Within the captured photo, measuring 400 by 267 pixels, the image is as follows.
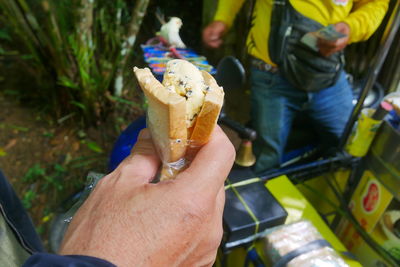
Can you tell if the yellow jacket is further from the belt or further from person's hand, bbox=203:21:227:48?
the belt

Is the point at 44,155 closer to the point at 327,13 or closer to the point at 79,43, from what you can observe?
the point at 79,43

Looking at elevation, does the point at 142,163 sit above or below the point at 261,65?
above

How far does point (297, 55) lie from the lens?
4.71ft

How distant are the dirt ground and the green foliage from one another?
0.23 m

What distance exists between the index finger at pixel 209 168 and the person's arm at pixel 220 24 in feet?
2.42

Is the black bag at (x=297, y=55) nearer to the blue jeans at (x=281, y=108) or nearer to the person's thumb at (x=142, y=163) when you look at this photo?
the blue jeans at (x=281, y=108)

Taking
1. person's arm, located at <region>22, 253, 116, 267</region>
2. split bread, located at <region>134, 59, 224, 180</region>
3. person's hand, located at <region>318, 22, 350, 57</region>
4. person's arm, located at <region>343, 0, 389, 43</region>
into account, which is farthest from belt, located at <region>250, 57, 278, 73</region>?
person's arm, located at <region>22, 253, 116, 267</region>

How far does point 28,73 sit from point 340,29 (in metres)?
2.61

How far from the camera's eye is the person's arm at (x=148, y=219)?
0.53m

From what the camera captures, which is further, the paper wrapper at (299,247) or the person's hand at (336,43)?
the person's hand at (336,43)

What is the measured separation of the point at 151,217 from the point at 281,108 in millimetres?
1273

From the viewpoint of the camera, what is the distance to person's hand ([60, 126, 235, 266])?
0.54 metres

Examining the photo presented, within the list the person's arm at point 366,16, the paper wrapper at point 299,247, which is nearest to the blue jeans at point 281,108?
the person's arm at point 366,16

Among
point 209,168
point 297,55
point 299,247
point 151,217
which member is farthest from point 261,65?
point 151,217
